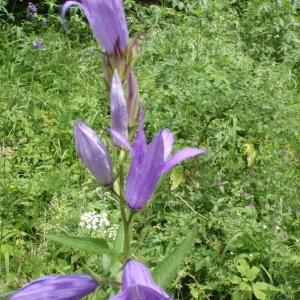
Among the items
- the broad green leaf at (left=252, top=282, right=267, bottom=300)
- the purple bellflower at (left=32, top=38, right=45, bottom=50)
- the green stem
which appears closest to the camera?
the green stem

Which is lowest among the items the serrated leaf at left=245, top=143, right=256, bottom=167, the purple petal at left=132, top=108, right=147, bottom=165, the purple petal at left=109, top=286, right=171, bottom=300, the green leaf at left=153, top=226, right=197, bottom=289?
the serrated leaf at left=245, top=143, right=256, bottom=167

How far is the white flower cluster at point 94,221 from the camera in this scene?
216 cm

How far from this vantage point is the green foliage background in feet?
7.56

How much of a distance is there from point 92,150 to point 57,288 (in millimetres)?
267

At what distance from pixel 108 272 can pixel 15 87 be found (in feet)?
8.41

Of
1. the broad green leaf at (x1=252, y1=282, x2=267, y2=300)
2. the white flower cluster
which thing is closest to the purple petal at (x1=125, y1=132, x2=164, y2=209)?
the white flower cluster

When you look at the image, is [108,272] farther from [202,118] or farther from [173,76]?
[173,76]

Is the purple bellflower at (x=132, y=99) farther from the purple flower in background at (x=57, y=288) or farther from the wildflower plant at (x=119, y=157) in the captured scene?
the purple flower in background at (x=57, y=288)

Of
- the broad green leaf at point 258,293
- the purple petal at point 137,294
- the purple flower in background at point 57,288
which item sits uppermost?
the purple petal at point 137,294

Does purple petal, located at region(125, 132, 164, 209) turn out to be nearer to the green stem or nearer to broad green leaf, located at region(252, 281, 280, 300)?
the green stem

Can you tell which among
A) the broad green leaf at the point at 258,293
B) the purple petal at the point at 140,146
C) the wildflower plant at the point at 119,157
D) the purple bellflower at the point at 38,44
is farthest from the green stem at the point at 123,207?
the purple bellflower at the point at 38,44

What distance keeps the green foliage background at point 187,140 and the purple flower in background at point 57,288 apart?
192 millimetres

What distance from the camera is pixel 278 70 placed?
3879 millimetres

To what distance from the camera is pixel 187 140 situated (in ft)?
10.0
